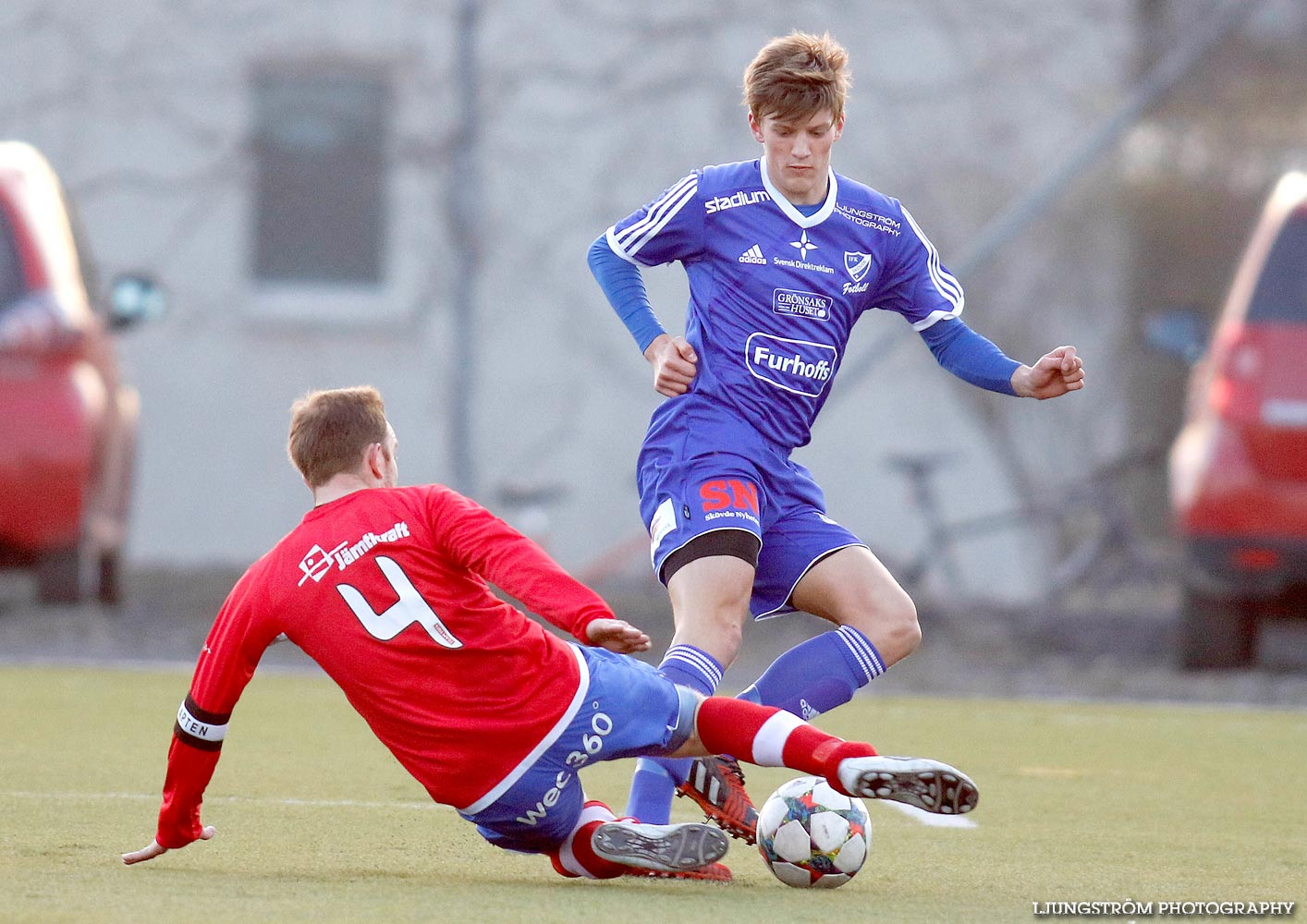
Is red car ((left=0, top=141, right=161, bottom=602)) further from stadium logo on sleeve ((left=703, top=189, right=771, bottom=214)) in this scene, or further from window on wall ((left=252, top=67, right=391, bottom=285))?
stadium logo on sleeve ((left=703, top=189, right=771, bottom=214))

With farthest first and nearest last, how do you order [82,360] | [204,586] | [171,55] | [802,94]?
[171,55] < [204,586] < [82,360] < [802,94]

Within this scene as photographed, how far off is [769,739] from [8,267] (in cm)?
683

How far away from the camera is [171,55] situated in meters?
15.7

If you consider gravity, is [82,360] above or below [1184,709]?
above

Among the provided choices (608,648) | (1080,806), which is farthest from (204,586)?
(608,648)

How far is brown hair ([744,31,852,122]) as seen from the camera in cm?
514

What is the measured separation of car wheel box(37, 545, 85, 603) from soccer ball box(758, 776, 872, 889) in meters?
6.14

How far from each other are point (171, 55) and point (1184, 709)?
964cm

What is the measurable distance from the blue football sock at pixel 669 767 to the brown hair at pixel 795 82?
1.31 m

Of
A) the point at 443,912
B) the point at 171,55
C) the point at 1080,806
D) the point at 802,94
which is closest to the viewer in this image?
the point at 443,912

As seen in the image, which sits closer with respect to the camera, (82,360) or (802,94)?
(802,94)

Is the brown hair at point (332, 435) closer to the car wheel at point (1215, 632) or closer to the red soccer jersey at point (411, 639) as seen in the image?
the red soccer jersey at point (411, 639)

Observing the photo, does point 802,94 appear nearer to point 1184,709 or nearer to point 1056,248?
point 1184,709

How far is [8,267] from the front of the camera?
33.4 feet
